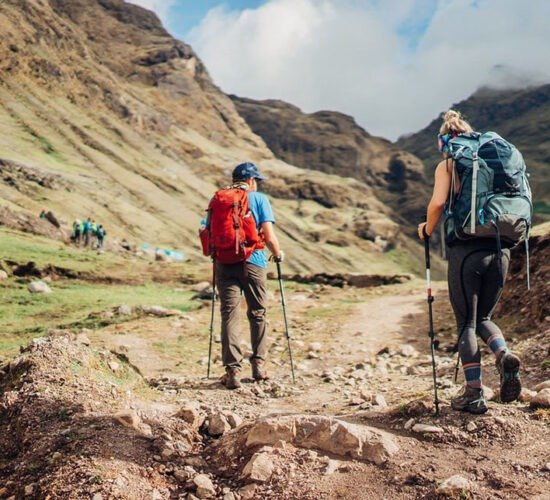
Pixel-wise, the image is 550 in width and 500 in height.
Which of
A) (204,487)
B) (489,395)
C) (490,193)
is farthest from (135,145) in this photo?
Answer: (204,487)

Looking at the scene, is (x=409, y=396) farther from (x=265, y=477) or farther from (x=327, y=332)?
(x=327, y=332)

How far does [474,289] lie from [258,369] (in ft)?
12.6

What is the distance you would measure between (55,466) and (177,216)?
76.8 m

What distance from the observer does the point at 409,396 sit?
6.99 m

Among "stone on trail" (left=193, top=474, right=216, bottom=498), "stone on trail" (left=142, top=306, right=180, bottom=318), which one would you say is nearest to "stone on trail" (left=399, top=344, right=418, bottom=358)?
"stone on trail" (left=142, top=306, right=180, bottom=318)

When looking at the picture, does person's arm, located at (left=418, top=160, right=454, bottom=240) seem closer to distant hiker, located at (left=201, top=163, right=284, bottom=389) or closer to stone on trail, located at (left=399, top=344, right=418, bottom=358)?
distant hiker, located at (left=201, top=163, right=284, bottom=389)

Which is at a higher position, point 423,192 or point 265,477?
point 423,192

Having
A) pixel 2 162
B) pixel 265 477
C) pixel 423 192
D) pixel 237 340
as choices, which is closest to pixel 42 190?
pixel 2 162

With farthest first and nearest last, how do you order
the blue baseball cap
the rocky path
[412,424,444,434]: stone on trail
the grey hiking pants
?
1. the blue baseball cap
2. the grey hiking pants
3. [412,424,444,434]: stone on trail
4. the rocky path

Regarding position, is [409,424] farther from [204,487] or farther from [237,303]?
[237,303]

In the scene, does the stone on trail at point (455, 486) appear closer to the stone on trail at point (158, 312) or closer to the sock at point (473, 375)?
the sock at point (473, 375)

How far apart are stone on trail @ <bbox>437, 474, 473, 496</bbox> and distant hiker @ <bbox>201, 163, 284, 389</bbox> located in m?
4.14

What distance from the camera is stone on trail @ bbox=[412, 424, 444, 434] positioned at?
16.0ft

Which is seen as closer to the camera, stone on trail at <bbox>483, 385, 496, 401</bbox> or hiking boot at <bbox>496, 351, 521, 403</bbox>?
hiking boot at <bbox>496, 351, 521, 403</bbox>
